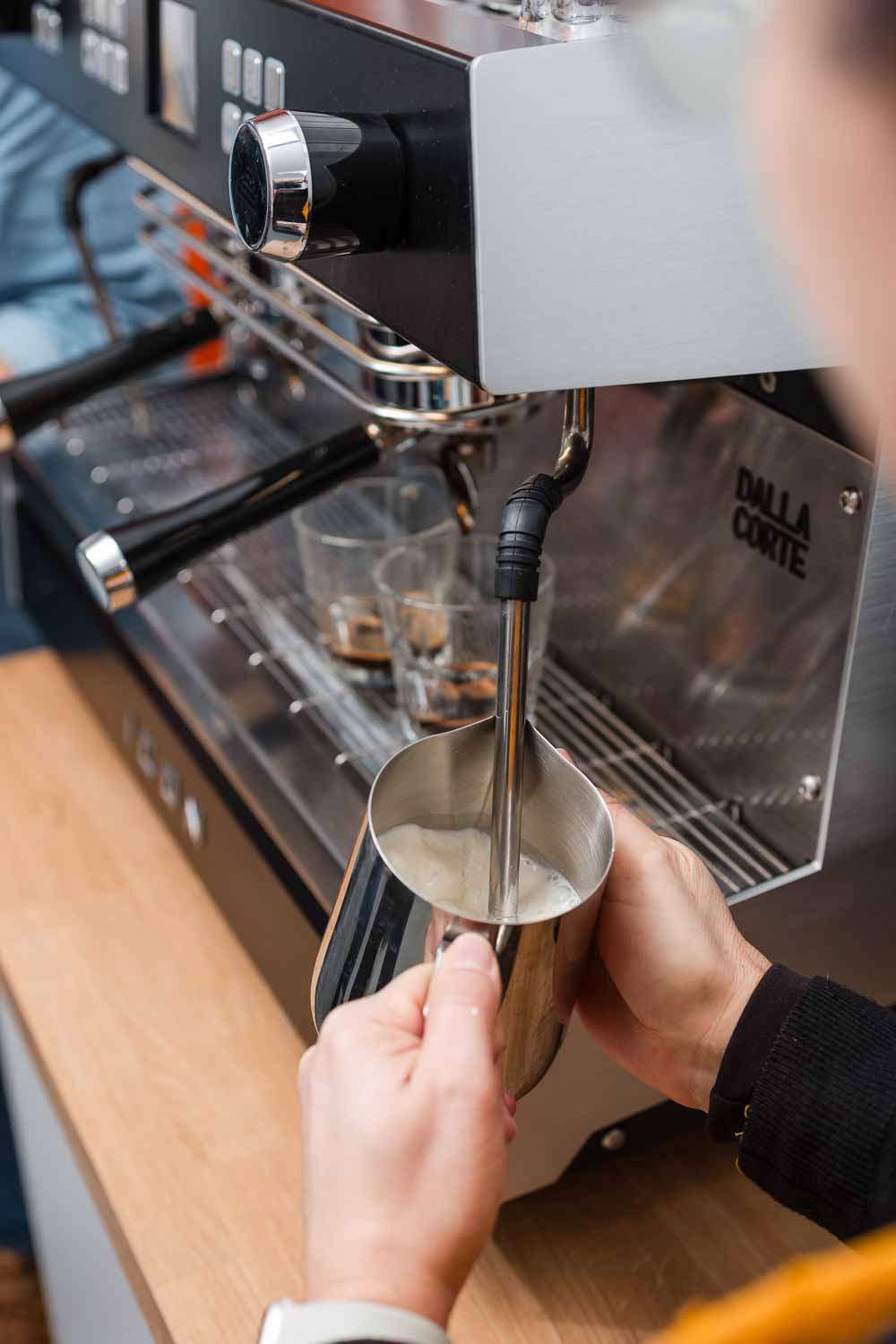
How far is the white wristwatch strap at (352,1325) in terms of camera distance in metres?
0.35

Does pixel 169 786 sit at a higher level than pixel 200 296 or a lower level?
lower

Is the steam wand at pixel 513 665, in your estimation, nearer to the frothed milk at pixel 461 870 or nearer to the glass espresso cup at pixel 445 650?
the frothed milk at pixel 461 870

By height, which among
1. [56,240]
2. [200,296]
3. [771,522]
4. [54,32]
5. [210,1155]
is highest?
[54,32]

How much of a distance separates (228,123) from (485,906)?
1.16 ft

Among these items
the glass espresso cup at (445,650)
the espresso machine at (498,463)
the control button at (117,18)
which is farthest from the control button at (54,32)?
the glass espresso cup at (445,650)

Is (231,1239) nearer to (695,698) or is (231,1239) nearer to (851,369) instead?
(695,698)

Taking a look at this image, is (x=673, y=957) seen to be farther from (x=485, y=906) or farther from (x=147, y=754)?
(x=147, y=754)

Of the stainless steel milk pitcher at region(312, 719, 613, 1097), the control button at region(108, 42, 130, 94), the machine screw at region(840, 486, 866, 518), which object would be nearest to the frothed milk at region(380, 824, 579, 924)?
the stainless steel milk pitcher at region(312, 719, 613, 1097)

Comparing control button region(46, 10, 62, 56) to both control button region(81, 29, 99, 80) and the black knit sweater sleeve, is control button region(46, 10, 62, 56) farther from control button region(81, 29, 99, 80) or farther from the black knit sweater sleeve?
the black knit sweater sleeve

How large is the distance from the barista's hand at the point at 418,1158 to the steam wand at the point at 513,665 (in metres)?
0.05

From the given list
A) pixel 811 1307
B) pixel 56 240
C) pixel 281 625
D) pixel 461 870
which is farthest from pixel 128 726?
pixel 56 240

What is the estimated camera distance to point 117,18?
0.69 m

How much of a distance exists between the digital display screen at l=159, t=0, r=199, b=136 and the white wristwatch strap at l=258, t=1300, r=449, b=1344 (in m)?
0.50

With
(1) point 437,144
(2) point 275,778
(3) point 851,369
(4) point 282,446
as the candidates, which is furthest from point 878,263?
(4) point 282,446
